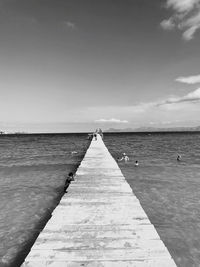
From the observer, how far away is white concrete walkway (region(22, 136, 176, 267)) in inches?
169

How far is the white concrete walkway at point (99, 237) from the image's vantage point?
169 inches

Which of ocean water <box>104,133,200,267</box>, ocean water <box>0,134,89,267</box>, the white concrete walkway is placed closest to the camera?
the white concrete walkway

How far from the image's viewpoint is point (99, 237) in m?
5.18

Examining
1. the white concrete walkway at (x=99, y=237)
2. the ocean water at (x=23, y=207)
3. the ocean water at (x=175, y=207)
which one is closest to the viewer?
the white concrete walkway at (x=99, y=237)

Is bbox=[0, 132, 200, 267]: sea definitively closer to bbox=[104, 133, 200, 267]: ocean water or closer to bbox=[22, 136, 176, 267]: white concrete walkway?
bbox=[104, 133, 200, 267]: ocean water

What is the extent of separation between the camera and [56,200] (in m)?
11.6

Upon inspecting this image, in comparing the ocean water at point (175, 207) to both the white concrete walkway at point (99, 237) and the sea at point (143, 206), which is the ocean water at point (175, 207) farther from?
the white concrete walkway at point (99, 237)

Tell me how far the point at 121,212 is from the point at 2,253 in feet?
12.5

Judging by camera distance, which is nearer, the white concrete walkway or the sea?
the white concrete walkway

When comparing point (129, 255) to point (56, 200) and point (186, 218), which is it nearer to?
point (186, 218)

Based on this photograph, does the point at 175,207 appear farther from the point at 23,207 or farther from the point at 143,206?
the point at 23,207

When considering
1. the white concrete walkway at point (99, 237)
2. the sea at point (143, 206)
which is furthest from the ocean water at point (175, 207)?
the white concrete walkway at point (99, 237)

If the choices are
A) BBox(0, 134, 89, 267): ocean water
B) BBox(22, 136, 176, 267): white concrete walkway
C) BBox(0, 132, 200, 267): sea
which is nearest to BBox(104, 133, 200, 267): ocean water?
BBox(0, 132, 200, 267): sea

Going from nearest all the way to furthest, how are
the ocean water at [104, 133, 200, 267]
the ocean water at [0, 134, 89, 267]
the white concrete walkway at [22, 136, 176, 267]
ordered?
the white concrete walkway at [22, 136, 176, 267], the ocean water at [104, 133, 200, 267], the ocean water at [0, 134, 89, 267]
